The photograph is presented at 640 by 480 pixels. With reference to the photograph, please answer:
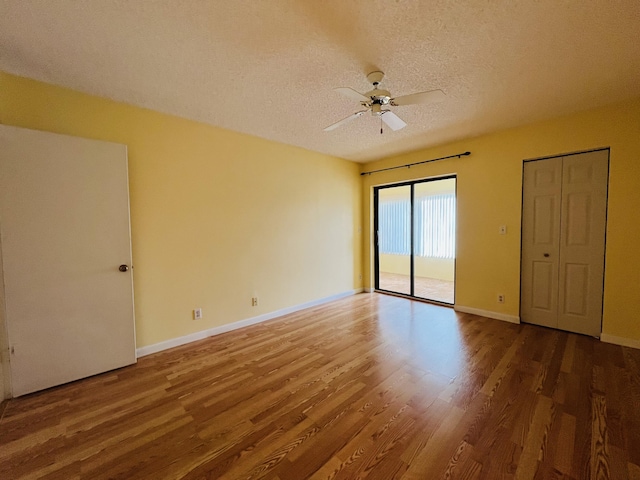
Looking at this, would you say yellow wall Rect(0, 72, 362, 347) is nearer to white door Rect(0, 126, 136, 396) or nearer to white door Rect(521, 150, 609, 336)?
white door Rect(0, 126, 136, 396)

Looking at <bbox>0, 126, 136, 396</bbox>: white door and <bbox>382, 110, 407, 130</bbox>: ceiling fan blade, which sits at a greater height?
<bbox>382, 110, 407, 130</bbox>: ceiling fan blade

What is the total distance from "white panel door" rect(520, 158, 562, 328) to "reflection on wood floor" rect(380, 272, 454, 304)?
45.3 inches

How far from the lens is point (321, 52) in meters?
1.88

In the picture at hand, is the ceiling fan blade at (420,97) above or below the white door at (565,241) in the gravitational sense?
above

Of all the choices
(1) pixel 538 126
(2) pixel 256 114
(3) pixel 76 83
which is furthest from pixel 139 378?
(1) pixel 538 126

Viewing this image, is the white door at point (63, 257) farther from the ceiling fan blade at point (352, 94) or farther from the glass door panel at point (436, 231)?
the glass door panel at point (436, 231)

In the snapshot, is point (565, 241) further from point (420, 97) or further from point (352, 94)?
point (352, 94)

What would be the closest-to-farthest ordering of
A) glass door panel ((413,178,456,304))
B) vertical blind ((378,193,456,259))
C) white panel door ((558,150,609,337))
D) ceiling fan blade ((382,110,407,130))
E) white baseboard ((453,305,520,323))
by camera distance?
ceiling fan blade ((382,110,407,130)) < white panel door ((558,150,609,337)) < white baseboard ((453,305,520,323)) < glass door panel ((413,178,456,304)) < vertical blind ((378,193,456,259))

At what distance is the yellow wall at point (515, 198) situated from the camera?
2.71 meters

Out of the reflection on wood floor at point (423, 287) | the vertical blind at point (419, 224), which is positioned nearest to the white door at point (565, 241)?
the reflection on wood floor at point (423, 287)

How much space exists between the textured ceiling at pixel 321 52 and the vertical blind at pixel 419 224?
261 centimetres

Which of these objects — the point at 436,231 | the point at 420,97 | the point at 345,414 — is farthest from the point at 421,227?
the point at 345,414

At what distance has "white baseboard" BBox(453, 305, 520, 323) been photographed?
349 cm

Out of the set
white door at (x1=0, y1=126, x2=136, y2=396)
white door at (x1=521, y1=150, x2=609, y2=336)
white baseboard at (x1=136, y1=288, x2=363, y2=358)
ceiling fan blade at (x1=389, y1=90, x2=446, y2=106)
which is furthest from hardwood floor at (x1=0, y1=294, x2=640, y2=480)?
ceiling fan blade at (x1=389, y1=90, x2=446, y2=106)
